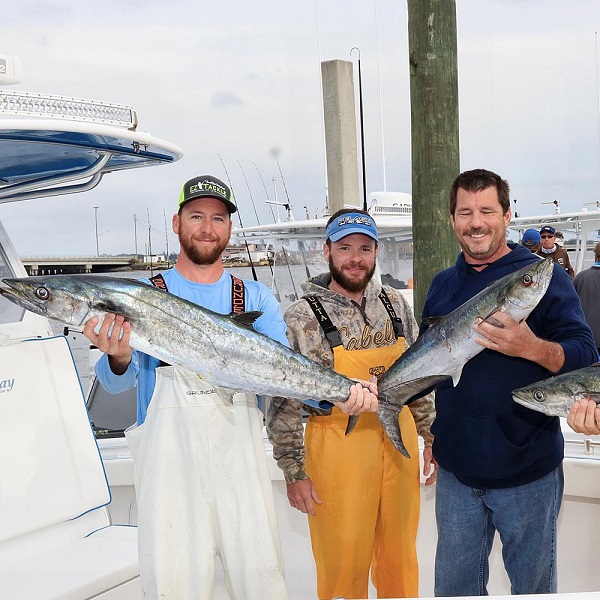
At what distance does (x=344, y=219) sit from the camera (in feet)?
11.9

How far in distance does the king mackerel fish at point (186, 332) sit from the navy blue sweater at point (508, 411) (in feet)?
1.87

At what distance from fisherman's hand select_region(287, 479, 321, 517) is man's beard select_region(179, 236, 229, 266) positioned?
47.1 inches

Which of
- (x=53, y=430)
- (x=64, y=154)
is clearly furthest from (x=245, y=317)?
(x=64, y=154)

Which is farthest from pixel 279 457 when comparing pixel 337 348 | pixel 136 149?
pixel 136 149

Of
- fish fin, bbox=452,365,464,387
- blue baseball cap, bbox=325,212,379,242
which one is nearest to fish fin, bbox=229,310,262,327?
fish fin, bbox=452,365,464,387

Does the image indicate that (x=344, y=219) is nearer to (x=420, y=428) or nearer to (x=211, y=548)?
(x=420, y=428)

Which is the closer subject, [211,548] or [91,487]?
[211,548]

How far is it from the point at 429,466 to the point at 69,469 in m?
1.87

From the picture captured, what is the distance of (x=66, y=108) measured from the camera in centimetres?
325

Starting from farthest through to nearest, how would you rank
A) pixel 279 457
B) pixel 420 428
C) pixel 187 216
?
pixel 420 428, pixel 279 457, pixel 187 216

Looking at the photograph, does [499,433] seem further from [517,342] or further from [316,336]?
[316,336]

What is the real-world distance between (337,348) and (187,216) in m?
1.02

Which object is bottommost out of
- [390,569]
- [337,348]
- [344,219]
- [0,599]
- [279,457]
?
[390,569]

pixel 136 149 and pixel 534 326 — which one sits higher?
pixel 136 149
